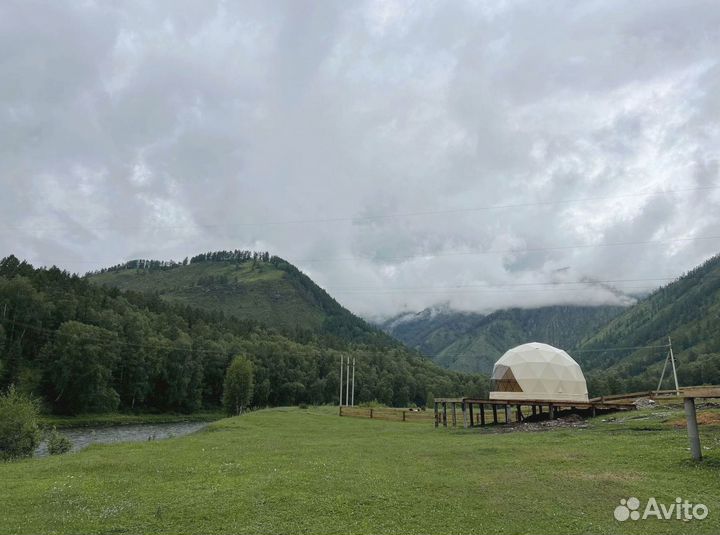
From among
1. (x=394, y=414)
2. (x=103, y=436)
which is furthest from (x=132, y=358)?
(x=394, y=414)

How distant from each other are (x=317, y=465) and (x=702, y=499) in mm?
Result: 13952

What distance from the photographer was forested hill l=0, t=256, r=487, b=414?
8919cm

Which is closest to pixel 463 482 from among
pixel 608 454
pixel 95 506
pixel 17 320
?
pixel 608 454

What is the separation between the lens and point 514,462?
2000 centimetres

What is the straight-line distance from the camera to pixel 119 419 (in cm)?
9175

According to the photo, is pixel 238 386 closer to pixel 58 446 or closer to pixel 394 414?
pixel 394 414

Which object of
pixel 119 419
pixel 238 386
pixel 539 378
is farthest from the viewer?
pixel 238 386

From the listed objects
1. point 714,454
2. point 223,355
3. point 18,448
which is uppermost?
point 223,355

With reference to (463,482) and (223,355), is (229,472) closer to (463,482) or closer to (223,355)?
(463,482)

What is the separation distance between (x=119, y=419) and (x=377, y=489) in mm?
91465

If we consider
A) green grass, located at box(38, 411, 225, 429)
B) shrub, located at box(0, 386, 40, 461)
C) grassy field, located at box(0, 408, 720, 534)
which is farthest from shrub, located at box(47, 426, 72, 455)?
green grass, located at box(38, 411, 225, 429)

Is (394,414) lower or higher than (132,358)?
lower

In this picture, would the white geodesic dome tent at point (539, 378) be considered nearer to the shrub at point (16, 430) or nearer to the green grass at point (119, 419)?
the shrub at point (16, 430)

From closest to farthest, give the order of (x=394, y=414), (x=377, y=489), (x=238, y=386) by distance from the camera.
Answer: (x=377, y=489) < (x=394, y=414) < (x=238, y=386)
